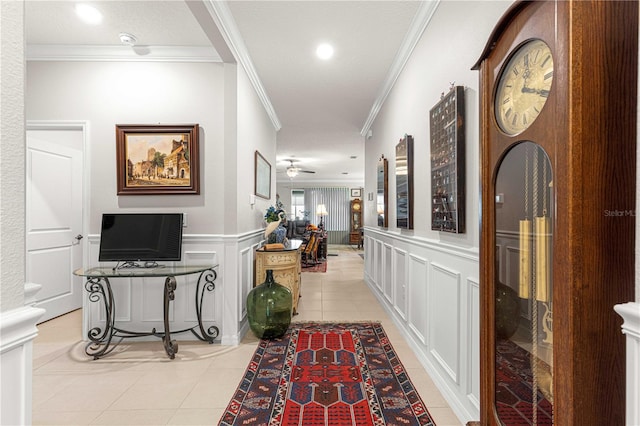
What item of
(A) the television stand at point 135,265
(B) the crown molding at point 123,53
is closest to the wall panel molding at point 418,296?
(A) the television stand at point 135,265

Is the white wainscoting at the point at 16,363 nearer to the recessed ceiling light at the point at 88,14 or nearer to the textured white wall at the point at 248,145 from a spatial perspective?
the textured white wall at the point at 248,145

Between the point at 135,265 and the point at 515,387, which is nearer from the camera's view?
the point at 515,387

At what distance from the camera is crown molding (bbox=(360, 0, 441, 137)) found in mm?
2213

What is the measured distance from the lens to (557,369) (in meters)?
0.72

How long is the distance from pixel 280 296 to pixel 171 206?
132 centimetres

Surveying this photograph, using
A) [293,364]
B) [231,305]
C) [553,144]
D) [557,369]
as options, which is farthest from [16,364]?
[231,305]

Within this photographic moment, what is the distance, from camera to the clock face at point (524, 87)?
2.67ft

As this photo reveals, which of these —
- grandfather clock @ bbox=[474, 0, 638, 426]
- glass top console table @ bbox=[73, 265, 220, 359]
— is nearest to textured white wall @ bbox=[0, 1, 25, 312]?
grandfather clock @ bbox=[474, 0, 638, 426]

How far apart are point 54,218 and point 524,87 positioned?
4.55m

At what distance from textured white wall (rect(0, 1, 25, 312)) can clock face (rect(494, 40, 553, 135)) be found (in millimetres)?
1338

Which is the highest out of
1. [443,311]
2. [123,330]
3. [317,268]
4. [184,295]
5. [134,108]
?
[134,108]

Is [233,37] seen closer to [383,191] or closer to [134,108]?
[134,108]

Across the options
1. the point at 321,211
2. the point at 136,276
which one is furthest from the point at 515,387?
the point at 321,211

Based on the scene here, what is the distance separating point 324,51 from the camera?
2.82 metres
